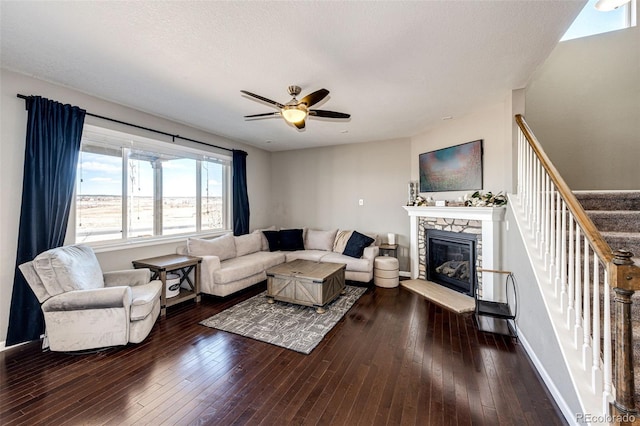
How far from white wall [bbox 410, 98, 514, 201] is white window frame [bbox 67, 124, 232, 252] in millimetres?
4044

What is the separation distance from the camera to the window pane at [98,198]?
120 inches

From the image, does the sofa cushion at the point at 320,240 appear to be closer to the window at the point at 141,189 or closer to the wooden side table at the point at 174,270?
the window at the point at 141,189

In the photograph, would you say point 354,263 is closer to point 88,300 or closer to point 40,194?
point 88,300

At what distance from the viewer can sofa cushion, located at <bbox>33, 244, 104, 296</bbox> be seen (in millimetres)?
2330

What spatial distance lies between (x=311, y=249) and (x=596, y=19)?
5517 mm

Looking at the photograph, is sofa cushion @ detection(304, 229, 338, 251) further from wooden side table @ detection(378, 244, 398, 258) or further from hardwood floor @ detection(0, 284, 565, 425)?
hardwood floor @ detection(0, 284, 565, 425)

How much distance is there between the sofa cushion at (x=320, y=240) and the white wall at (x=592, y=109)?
12.2 ft

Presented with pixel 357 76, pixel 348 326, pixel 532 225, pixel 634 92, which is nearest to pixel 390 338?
pixel 348 326

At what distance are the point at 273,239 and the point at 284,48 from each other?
12.3 feet

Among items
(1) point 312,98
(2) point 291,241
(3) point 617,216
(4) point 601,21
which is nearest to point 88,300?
(1) point 312,98

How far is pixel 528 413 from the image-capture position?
171cm

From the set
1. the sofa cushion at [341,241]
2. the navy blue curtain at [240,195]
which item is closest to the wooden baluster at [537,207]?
the sofa cushion at [341,241]

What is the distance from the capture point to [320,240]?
5285mm

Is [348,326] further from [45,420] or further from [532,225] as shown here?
[45,420]
